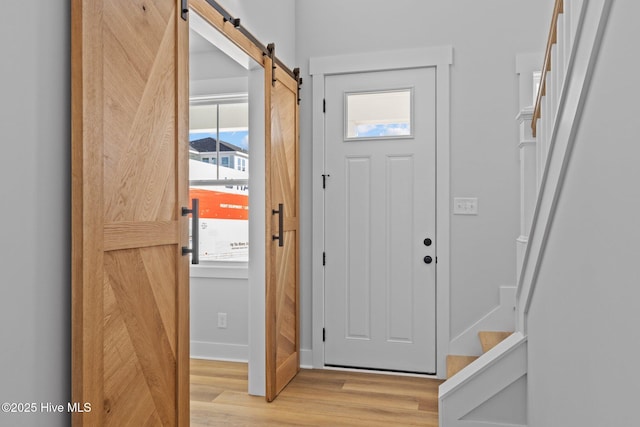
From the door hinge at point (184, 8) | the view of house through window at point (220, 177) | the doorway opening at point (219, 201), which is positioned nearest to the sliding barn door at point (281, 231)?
the doorway opening at point (219, 201)

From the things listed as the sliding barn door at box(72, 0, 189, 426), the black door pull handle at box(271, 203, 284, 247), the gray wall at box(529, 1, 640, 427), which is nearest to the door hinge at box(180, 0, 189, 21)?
the sliding barn door at box(72, 0, 189, 426)

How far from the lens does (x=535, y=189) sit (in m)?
2.42

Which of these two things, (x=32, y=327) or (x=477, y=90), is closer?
(x=32, y=327)

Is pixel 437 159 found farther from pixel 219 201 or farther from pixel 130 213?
pixel 130 213

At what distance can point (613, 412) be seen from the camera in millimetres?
1173

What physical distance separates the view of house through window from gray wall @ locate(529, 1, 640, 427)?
291cm

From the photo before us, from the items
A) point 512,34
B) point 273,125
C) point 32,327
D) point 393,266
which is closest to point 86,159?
point 32,327

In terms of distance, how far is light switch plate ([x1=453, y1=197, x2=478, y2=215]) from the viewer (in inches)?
140

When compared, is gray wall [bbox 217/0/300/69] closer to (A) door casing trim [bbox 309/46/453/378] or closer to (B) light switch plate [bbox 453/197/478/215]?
(A) door casing trim [bbox 309/46/453/378]

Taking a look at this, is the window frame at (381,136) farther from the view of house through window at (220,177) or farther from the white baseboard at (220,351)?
the white baseboard at (220,351)

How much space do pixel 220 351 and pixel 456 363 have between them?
6.39ft

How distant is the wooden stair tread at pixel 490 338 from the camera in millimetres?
2980

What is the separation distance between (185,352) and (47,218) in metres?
0.94

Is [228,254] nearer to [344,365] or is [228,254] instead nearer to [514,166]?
[344,365]
